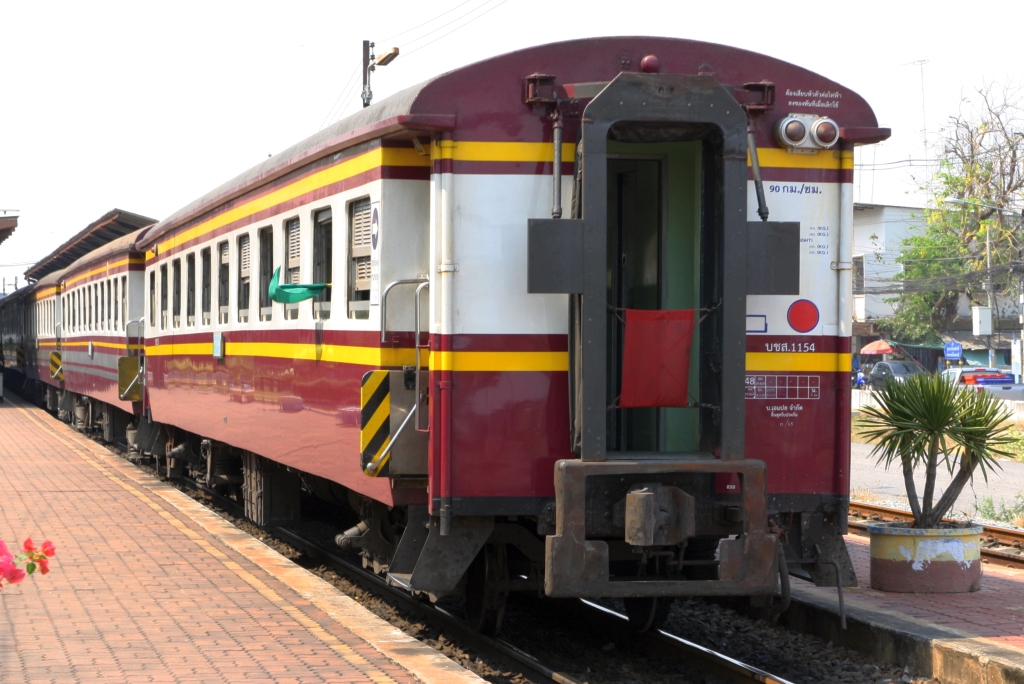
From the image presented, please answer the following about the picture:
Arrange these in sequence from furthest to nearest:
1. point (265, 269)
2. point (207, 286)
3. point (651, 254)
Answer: point (207, 286) < point (265, 269) < point (651, 254)

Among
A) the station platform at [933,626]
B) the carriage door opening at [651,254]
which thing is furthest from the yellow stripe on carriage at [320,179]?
the station platform at [933,626]

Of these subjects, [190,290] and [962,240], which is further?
[962,240]

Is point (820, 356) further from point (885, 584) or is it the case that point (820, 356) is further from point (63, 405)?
point (63, 405)

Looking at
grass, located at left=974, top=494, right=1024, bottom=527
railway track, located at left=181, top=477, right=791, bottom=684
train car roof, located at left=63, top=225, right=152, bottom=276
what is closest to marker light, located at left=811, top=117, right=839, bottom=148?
railway track, located at left=181, top=477, right=791, bottom=684

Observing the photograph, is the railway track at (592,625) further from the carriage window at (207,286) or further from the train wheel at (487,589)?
the carriage window at (207,286)

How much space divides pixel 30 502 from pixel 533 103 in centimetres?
922

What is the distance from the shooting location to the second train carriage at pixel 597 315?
21.0 ft

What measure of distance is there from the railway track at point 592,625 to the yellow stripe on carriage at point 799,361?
1605mm

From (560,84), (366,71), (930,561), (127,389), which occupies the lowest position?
(930,561)

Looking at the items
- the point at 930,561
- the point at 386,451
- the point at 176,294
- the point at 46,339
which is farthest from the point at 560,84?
the point at 46,339

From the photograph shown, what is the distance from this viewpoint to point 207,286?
12062 mm

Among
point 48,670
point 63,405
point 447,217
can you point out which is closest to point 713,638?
point 447,217

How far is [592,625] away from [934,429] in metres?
2.63

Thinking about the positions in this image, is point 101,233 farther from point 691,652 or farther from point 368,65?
point 691,652
